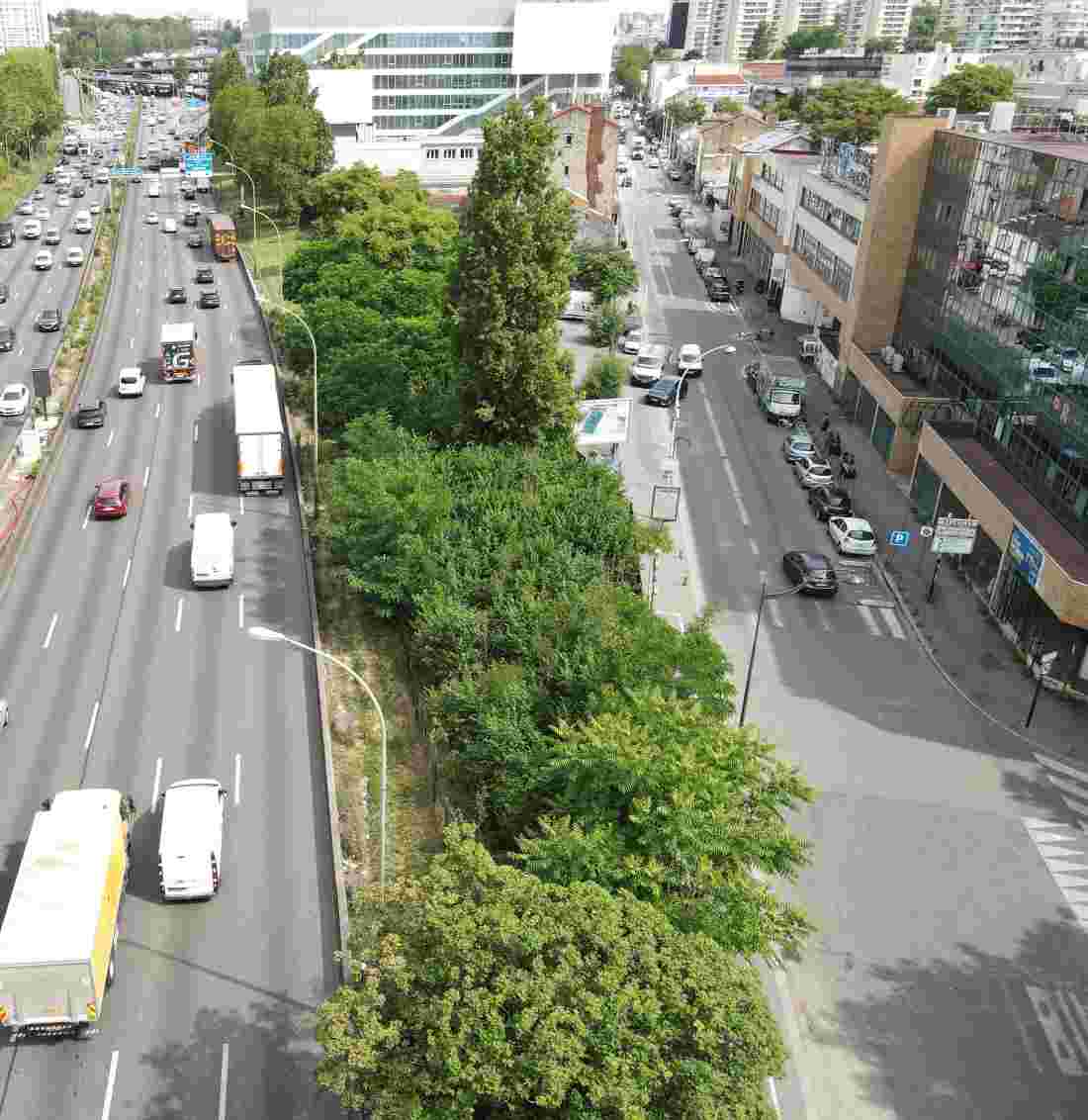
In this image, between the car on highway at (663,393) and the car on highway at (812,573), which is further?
the car on highway at (663,393)

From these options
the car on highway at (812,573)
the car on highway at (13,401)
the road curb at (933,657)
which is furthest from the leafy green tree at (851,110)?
the car on highway at (13,401)

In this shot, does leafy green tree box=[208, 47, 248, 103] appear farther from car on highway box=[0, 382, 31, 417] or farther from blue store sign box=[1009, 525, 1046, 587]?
blue store sign box=[1009, 525, 1046, 587]

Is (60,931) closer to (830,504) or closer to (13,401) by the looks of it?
(830,504)

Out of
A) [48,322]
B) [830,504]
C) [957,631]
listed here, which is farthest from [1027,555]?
[48,322]

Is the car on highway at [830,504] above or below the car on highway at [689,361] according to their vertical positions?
below

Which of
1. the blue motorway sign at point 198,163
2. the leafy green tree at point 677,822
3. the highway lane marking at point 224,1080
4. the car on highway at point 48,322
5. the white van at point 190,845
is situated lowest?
the car on highway at point 48,322

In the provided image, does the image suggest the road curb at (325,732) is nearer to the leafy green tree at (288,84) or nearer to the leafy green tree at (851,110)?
the leafy green tree at (288,84)
